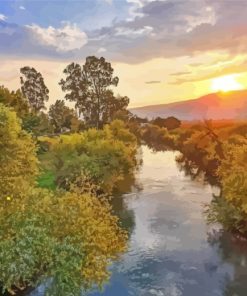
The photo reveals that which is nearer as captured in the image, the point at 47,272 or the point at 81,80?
the point at 47,272

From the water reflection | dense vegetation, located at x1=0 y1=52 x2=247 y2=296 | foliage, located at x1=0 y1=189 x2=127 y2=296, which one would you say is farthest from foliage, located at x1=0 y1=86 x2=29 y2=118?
foliage, located at x1=0 y1=189 x2=127 y2=296

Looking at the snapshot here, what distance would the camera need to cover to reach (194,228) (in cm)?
2862

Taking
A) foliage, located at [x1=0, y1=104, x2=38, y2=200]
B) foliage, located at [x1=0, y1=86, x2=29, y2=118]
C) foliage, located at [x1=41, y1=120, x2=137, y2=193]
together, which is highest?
foliage, located at [x1=0, y1=86, x2=29, y2=118]

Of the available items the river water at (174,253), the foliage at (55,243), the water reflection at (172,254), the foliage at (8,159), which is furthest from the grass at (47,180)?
the foliage at (55,243)

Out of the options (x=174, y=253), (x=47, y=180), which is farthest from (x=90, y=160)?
(x=174, y=253)

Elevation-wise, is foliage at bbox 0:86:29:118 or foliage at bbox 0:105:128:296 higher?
foliage at bbox 0:86:29:118

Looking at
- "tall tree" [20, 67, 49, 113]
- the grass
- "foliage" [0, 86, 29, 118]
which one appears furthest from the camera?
"tall tree" [20, 67, 49, 113]

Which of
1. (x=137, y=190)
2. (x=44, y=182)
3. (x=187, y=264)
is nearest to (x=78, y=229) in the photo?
(x=187, y=264)

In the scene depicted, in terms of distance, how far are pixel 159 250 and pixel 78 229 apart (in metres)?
10.4

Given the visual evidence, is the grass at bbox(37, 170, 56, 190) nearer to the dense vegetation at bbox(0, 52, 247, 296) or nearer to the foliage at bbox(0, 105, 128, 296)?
the dense vegetation at bbox(0, 52, 247, 296)

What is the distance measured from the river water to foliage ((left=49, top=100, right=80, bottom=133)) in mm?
25396

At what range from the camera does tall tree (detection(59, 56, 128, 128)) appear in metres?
59.8

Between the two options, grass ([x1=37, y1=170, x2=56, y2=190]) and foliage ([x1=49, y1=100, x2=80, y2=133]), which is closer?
grass ([x1=37, y1=170, x2=56, y2=190])

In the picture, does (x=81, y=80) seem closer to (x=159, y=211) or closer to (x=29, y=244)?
(x=159, y=211)
